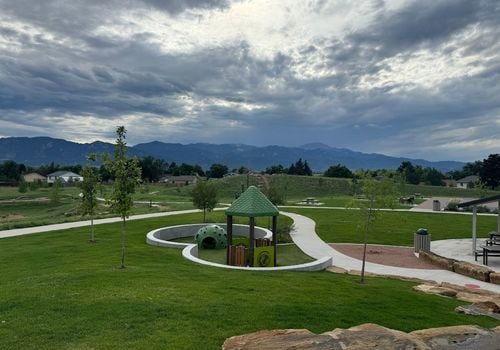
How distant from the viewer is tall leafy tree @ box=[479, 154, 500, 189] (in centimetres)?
7312

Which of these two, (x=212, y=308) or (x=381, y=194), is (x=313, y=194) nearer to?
(x=381, y=194)

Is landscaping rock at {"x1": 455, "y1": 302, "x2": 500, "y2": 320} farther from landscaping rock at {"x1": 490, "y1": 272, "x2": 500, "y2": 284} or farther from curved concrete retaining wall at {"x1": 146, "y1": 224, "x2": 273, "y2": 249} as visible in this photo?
curved concrete retaining wall at {"x1": 146, "y1": 224, "x2": 273, "y2": 249}

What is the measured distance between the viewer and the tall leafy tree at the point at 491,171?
73125mm

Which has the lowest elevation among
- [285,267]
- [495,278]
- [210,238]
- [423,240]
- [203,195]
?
[495,278]

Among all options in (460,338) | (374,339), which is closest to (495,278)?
(460,338)

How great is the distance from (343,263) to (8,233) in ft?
60.2

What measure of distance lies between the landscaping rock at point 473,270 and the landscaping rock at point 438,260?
0.83ft

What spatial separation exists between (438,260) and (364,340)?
11.8 metres

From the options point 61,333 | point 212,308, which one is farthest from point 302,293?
point 61,333

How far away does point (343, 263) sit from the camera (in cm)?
1602

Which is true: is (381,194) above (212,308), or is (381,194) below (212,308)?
above

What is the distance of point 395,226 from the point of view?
89.1 feet

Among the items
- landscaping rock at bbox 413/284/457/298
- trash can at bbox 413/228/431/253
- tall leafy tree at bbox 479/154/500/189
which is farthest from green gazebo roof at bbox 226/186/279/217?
tall leafy tree at bbox 479/154/500/189

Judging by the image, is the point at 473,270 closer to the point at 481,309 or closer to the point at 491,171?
the point at 481,309
